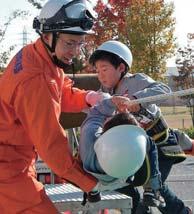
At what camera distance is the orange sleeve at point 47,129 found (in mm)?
3441

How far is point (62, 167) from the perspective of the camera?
11.4ft

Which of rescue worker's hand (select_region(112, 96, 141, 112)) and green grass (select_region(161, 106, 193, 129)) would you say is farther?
green grass (select_region(161, 106, 193, 129))

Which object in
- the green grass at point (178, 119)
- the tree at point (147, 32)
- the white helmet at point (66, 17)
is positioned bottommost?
the green grass at point (178, 119)

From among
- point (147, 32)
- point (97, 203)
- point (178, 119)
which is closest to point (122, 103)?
point (97, 203)

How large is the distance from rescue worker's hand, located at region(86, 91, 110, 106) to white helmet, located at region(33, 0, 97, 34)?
0.51m

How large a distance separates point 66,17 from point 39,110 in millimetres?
576

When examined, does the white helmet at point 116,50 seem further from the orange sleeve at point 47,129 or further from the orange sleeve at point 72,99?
the orange sleeve at point 47,129

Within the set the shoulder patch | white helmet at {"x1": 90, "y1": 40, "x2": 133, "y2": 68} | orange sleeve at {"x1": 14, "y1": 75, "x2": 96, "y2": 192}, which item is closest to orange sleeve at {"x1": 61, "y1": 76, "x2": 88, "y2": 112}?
white helmet at {"x1": 90, "y1": 40, "x2": 133, "y2": 68}

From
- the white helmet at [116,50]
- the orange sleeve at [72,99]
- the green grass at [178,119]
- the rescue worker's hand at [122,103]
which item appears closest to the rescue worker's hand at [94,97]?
the orange sleeve at [72,99]

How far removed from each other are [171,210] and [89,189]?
1.74 m

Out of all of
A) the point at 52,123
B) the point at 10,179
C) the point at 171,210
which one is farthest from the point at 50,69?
the point at 171,210

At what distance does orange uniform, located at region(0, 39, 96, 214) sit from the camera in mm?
3453

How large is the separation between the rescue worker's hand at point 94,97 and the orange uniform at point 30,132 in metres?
0.34

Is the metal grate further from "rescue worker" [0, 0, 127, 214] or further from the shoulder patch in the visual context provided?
the shoulder patch
